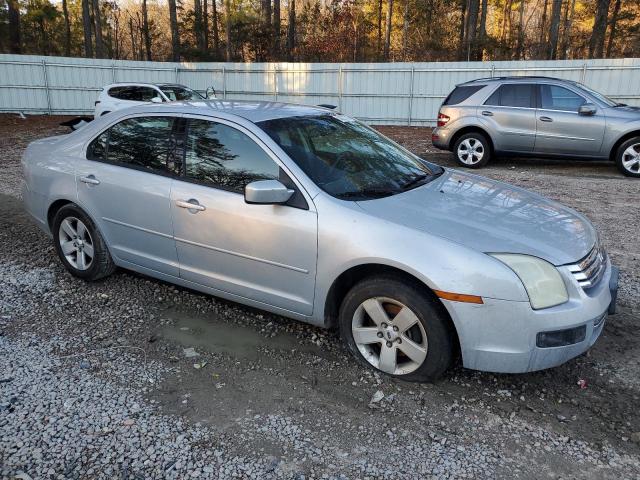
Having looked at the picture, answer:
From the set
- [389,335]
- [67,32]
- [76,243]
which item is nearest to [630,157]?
[389,335]

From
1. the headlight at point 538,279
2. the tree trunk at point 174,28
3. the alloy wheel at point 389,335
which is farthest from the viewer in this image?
the tree trunk at point 174,28

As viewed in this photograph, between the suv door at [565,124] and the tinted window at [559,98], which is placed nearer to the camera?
the suv door at [565,124]

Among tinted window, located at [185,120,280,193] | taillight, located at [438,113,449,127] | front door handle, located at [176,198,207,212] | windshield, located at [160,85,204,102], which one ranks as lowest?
front door handle, located at [176,198,207,212]

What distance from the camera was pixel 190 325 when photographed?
4.01 m

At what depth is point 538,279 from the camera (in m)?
2.85

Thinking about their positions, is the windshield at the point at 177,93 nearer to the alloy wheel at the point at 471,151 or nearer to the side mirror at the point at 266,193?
the alloy wheel at the point at 471,151

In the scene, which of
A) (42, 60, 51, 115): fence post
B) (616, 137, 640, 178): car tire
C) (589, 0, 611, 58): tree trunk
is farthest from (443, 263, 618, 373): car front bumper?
(589, 0, 611, 58): tree trunk

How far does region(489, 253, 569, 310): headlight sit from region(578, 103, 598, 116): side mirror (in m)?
7.95

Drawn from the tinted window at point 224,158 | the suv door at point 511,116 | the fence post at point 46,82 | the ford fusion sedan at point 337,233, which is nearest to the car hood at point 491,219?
the ford fusion sedan at point 337,233

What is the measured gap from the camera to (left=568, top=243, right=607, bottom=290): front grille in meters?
2.97

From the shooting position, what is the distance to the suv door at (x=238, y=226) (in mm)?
3367

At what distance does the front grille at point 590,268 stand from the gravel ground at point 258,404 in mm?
644

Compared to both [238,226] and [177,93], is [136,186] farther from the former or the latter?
[177,93]

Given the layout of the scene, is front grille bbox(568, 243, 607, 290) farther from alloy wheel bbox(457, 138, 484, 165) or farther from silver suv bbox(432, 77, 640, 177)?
alloy wheel bbox(457, 138, 484, 165)
